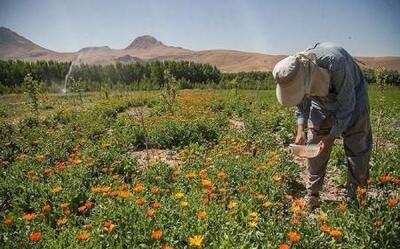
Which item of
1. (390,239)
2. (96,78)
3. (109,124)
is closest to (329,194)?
(390,239)

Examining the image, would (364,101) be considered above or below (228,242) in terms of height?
above

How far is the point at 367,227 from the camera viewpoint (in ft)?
11.0

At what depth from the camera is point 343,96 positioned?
3.76 metres

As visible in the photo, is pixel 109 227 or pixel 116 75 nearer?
pixel 109 227

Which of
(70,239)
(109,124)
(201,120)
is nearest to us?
(70,239)

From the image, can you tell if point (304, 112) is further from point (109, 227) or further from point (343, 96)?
point (109, 227)

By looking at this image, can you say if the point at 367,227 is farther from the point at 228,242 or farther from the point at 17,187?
the point at 17,187

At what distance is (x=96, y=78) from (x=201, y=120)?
45.5m

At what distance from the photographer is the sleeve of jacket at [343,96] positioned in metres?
3.72

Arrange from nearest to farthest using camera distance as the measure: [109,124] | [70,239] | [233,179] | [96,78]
A: [70,239]
[233,179]
[109,124]
[96,78]

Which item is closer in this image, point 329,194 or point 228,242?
point 228,242

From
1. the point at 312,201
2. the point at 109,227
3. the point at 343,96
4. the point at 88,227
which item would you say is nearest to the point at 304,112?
the point at 343,96

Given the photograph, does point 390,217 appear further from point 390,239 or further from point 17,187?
point 17,187

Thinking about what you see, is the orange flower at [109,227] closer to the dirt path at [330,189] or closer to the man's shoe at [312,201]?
the man's shoe at [312,201]
